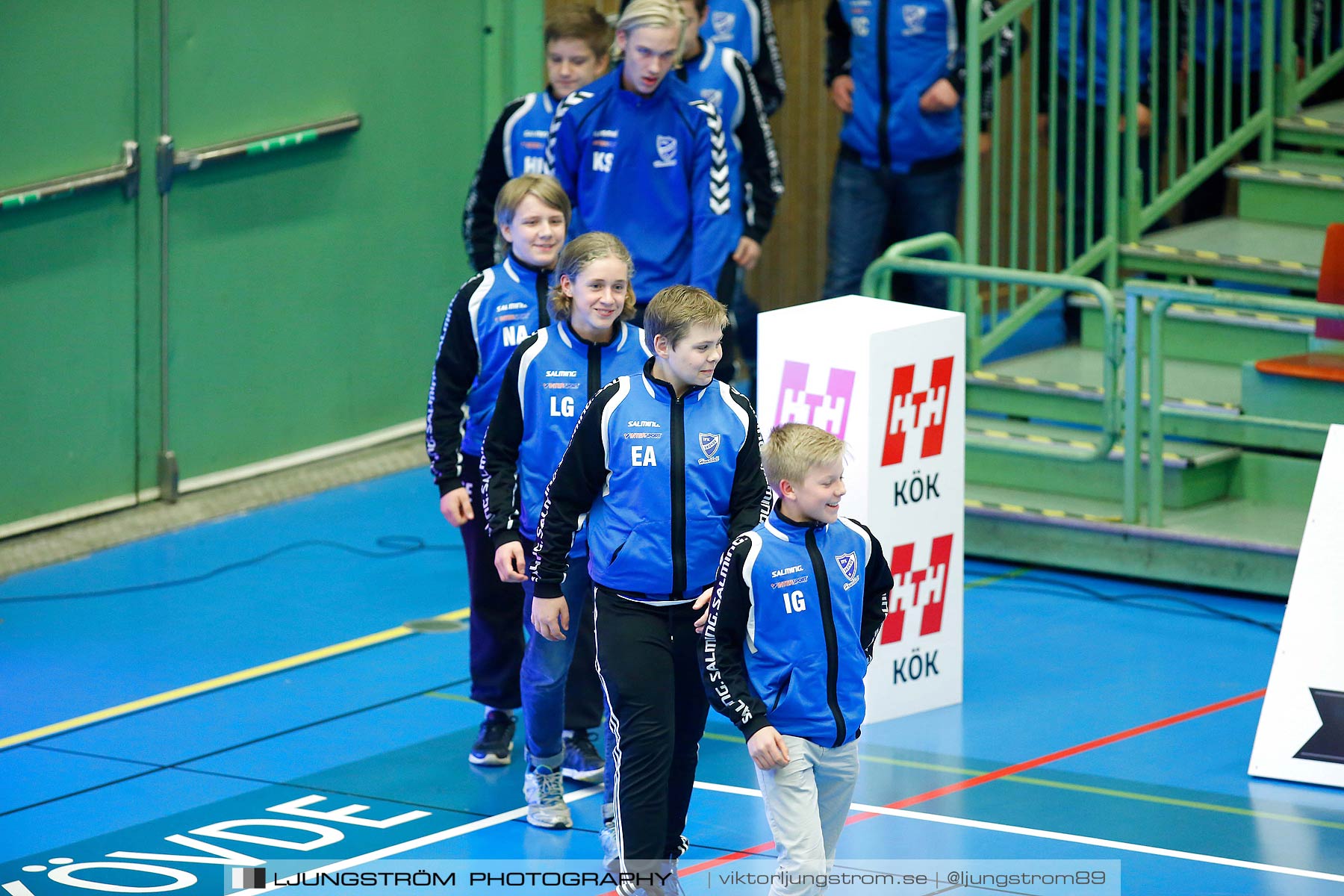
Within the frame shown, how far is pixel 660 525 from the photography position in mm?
6035

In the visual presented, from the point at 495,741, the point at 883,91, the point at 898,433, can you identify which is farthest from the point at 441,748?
the point at 883,91

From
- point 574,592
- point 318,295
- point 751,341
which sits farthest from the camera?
point 751,341

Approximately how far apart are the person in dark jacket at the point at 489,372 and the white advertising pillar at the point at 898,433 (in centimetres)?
122

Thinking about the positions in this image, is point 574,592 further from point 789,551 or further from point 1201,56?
point 1201,56

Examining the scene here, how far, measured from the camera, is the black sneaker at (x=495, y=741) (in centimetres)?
760

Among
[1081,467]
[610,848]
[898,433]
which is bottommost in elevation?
[610,848]

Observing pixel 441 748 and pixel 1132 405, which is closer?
pixel 441 748

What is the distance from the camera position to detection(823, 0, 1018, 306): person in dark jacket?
11.6m

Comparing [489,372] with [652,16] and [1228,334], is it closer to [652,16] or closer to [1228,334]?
[652,16]

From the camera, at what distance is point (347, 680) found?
8633 millimetres

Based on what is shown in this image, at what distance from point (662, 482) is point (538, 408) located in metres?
0.78

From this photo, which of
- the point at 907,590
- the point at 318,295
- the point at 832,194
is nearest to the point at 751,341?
the point at 832,194

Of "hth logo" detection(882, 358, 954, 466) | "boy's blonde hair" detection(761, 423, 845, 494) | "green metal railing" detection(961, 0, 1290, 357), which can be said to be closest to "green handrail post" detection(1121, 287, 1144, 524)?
"green metal railing" detection(961, 0, 1290, 357)

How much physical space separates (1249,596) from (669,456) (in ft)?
15.1
